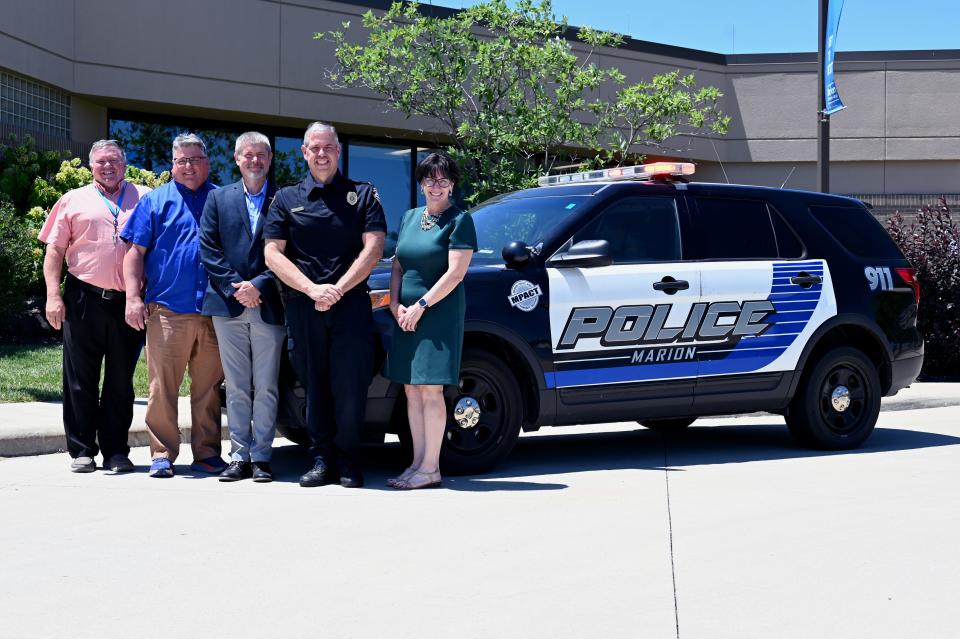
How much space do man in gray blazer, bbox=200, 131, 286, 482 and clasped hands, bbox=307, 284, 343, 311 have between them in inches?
16.1

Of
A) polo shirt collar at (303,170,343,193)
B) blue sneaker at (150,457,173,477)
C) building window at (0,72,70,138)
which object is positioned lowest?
blue sneaker at (150,457,173,477)

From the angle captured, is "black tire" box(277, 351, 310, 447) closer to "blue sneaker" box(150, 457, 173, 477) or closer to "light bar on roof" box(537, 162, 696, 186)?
"blue sneaker" box(150, 457, 173, 477)

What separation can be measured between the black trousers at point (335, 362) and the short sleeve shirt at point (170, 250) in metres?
0.71

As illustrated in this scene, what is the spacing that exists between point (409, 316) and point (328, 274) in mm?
542

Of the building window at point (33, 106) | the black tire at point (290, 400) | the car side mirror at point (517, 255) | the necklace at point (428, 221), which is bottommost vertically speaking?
the black tire at point (290, 400)

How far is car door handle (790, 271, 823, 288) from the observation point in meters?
8.65

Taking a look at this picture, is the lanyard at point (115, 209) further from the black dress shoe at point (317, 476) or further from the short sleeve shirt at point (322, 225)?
the black dress shoe at point (317, 476)

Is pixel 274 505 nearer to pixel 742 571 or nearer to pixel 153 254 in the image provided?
pixel 153 254

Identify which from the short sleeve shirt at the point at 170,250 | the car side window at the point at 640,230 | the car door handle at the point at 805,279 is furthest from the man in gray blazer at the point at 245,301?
the car door handle at the point at 805,279

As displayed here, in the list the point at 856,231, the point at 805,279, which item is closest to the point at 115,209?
the point at 805,279

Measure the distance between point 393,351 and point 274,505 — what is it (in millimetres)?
1175

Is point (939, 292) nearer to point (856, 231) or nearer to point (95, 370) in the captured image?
point (856, 231)

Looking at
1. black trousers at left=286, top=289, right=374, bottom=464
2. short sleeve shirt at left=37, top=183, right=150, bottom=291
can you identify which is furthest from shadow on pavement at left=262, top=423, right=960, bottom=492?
short sleeve shirt at left=37, top=183, right=150, bottom=291

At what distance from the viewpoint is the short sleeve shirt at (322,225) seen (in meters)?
7.15
